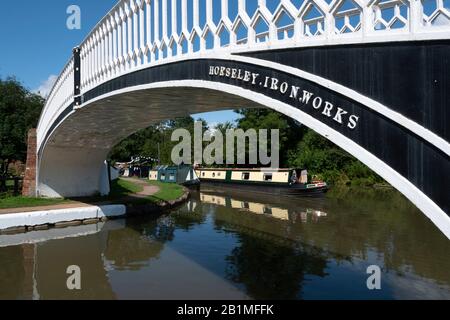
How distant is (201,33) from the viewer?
29.1 ft

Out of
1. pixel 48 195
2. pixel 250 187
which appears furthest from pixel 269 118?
pixel 48 195

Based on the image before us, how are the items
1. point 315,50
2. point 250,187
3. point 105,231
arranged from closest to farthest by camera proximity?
point 315,50
point 105,231
point 250,187

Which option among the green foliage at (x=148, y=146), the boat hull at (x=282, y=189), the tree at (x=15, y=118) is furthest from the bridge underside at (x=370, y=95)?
the green foliage at (x=148, y=146)

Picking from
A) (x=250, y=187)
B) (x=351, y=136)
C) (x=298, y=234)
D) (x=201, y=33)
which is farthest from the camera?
(x=250, y=187)

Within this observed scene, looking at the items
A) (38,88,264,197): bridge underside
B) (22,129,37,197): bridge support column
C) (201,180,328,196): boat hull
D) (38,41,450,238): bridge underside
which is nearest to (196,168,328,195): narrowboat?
(201,180,328,196): boat hull

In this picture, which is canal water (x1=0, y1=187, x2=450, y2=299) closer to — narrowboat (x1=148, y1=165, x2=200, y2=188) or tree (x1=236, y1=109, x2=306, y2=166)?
narrowboat (x1=148, y1=165, x2=200, y2=188)

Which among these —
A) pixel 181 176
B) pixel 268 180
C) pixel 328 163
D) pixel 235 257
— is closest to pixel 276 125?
pixel 328 163

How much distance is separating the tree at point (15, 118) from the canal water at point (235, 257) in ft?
36.6

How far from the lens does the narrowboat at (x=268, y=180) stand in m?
32.6

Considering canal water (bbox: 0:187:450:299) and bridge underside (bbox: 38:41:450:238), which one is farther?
canal water (bbox: 0:187:450:299)

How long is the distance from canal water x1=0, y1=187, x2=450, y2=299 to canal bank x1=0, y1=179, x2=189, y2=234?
0.71 m

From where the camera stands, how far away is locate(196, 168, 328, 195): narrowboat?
32594 millimetres

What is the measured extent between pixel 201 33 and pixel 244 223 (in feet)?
42.2

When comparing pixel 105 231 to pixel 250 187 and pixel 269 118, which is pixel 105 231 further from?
pixel 269 118
